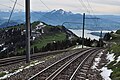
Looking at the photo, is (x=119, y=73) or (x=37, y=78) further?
(x=119, y=73)

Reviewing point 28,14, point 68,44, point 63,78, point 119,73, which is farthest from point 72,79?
point 68,44

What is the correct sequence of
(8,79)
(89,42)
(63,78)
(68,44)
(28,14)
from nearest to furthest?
(8,79) → (63,78) → (28,14) → (68,44) → (89,42)

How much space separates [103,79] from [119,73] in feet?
3.91

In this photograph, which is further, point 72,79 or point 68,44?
point 68,44

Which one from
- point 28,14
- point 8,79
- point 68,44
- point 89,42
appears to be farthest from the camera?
point 89,42

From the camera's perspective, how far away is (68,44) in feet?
465

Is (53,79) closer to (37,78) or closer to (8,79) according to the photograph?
(37,78)

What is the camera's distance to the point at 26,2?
1215 inches

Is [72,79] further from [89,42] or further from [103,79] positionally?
[89,42]

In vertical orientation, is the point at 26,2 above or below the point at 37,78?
above

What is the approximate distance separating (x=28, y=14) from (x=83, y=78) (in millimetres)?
13323

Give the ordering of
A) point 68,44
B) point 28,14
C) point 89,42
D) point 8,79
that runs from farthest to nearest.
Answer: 1. point 89,42
2. point 68,44
3. point 28,14
4. point 8,79

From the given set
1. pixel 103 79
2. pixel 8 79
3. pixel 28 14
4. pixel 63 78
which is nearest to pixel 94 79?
pixel 103 79

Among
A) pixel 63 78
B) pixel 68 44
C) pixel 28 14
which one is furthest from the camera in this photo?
pixel 68 44
